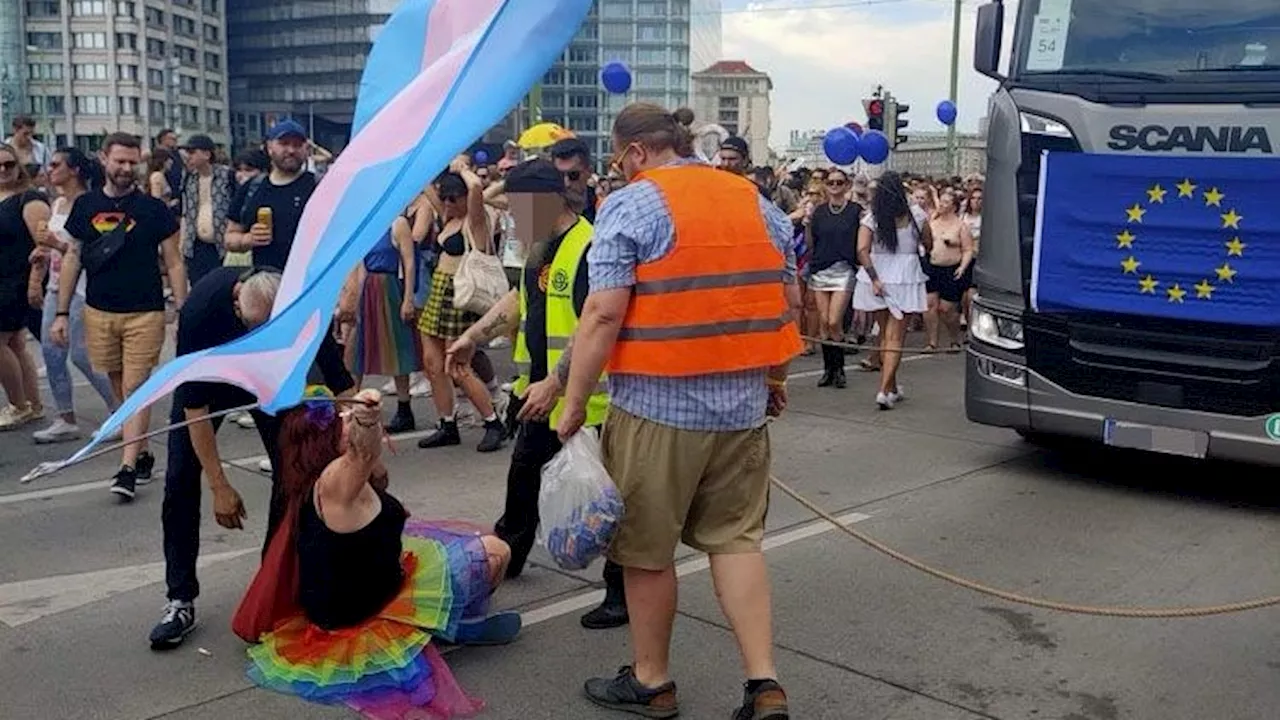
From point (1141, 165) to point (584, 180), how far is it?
3079 mm

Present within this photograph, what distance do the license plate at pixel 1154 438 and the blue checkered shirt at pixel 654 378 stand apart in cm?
367

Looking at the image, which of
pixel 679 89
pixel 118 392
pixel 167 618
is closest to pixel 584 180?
pixel 167 618

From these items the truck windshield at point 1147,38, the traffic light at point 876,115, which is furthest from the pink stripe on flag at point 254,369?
the traffic light at point 876,115

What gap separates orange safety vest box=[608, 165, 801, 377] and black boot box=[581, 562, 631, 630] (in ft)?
4.43

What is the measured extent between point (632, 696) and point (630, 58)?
358 ft

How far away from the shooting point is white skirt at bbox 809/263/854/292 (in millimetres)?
11156

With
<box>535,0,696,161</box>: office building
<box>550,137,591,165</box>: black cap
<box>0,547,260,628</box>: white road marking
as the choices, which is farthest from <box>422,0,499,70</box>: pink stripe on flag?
<box>535,0,696,161</box>: office building

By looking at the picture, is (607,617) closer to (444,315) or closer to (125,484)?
(125,484)

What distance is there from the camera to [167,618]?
459cm

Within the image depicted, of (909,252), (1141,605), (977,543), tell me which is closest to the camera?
(1141,605)

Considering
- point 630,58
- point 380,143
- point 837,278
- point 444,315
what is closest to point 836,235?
point 837,278

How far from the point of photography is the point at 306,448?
4207 mm

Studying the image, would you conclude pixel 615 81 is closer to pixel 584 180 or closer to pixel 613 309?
pixel 584 180

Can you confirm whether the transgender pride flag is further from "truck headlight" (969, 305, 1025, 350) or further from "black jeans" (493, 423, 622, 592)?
"truck headlight" (969, 305, 1025, 350)
